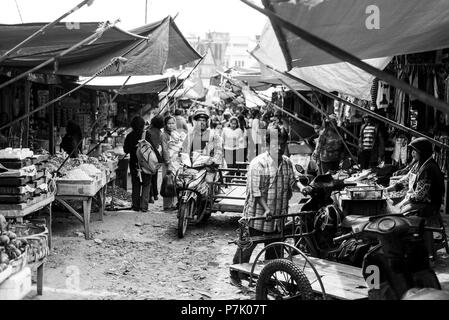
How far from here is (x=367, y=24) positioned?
4.72m

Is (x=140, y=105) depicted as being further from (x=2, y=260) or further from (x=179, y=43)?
(x=2, y=260)

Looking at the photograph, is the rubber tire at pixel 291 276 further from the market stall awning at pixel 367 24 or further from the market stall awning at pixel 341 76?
the market stall awning at pixel 341 76

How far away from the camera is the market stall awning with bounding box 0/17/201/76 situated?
6.40m

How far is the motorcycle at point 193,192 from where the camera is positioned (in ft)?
29.4

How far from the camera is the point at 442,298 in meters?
3.05

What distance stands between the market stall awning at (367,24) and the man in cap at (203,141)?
5287 mm

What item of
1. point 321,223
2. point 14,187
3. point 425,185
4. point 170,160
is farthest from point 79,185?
point 425,185

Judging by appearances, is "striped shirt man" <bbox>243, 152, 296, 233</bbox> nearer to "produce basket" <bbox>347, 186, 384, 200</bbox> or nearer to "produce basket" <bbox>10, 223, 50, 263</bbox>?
"produce basket" <bbox>347, 186, 384, 200</bbox>

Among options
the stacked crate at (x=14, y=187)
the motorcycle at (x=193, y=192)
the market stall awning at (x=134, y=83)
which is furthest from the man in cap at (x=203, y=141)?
the stacked crate at (x=14, y=187)

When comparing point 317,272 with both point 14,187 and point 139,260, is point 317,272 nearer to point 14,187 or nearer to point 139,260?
→ point 14,187

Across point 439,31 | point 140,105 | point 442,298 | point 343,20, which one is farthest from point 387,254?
point 140,105

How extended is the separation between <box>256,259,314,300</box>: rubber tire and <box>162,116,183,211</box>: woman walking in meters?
6.19

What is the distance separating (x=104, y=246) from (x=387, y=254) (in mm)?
5453

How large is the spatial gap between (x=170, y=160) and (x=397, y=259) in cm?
792
